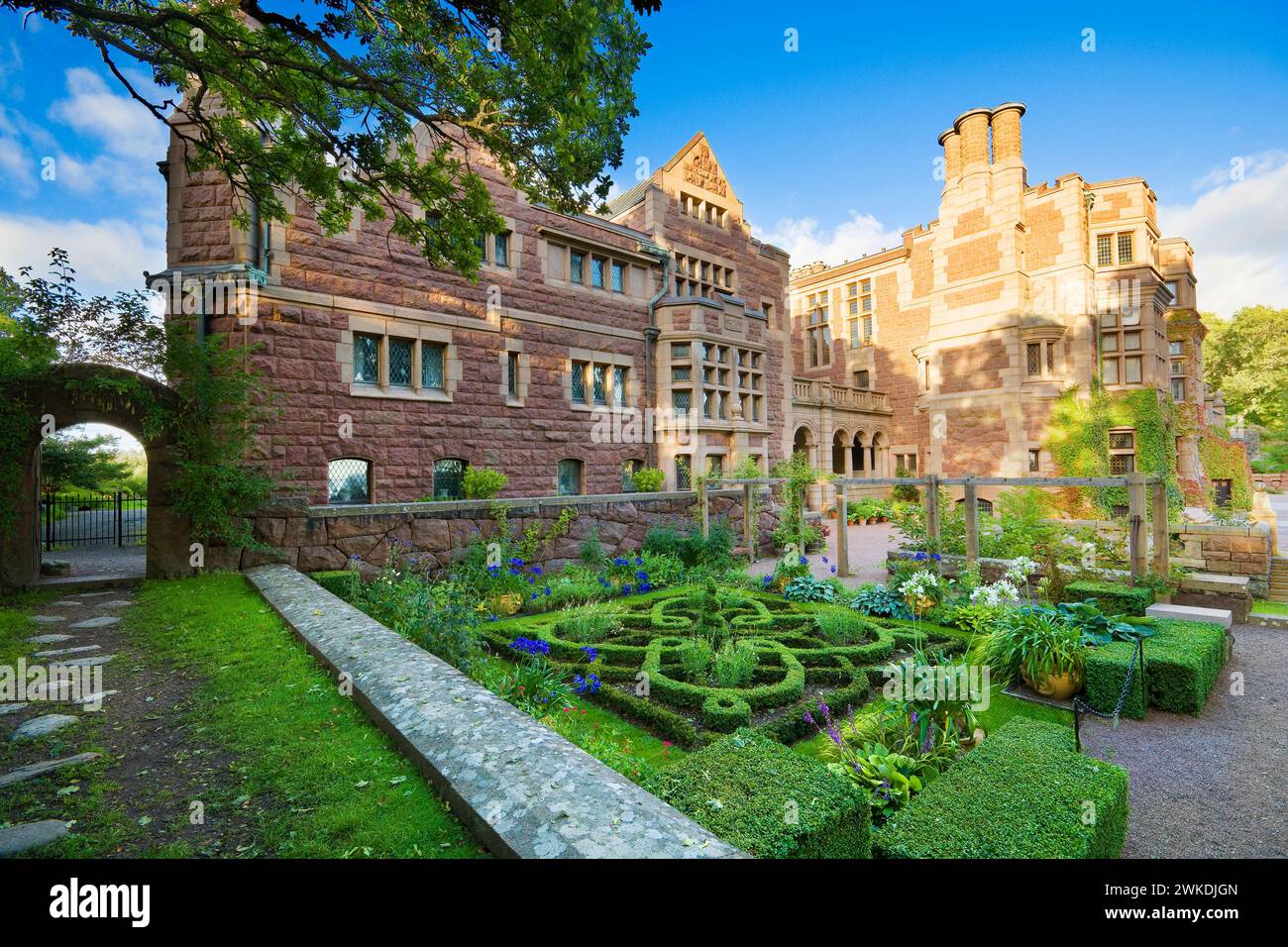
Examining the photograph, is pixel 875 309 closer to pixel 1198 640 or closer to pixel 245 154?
pixel 1198 640

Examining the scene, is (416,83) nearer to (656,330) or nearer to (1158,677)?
(1158,677)

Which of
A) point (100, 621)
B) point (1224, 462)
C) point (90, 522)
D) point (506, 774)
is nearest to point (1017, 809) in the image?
point (506, 774)

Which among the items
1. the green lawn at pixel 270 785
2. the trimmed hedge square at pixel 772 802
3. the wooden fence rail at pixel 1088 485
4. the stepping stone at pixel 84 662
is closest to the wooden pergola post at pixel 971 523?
the wooden fence rail at pixel 1088 485

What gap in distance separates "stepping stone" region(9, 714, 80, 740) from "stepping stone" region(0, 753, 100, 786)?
0.56 m

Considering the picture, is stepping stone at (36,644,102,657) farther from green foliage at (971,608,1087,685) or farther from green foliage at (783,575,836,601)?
green foliage at (783,575,836,601)

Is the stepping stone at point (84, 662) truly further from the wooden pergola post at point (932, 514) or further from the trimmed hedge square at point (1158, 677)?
the wooden pergola post at point (932, 514)

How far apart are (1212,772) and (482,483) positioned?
11.4m

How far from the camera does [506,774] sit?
260cm

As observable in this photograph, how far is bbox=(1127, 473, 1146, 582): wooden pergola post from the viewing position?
8.30 m

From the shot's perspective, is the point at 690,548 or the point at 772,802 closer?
the point at 772,802

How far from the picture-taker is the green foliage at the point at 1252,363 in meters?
36.7

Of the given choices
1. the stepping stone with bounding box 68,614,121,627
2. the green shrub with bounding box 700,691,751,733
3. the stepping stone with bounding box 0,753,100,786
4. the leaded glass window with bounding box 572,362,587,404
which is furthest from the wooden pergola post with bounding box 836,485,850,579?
the stepping stone with bounding box 68,614,121,627
